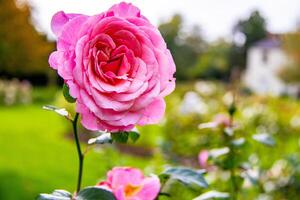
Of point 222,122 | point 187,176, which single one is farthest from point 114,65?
point 222,122

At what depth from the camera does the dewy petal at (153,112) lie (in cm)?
61

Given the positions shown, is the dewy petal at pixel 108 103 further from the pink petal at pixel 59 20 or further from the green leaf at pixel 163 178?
the green leaf at pixel 163 178

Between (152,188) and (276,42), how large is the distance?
35477mm

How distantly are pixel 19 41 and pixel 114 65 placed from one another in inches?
643

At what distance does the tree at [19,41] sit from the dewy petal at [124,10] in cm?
1084

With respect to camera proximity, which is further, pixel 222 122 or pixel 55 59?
pixel 222 122

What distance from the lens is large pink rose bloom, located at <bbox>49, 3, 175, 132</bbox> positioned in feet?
1.90

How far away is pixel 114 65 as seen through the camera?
60 centimetres

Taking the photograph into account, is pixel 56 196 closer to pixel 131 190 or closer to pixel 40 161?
pixel 131 190

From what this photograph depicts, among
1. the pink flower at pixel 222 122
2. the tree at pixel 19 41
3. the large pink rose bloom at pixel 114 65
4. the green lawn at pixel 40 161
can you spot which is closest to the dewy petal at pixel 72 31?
the large pink rose bloom at pixel 114 65

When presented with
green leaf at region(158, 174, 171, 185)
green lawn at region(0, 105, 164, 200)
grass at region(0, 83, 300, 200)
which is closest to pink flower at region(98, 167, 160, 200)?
green leaf at region(158, 174, 171, 185)

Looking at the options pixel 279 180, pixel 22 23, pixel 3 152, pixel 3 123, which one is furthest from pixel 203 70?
pixel 279 180

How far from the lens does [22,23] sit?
14.7 metres

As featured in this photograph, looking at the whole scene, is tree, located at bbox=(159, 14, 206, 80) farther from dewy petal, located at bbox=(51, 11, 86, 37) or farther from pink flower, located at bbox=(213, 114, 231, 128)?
dewy petal, located at bbox=(51, 11, 86, 37)
